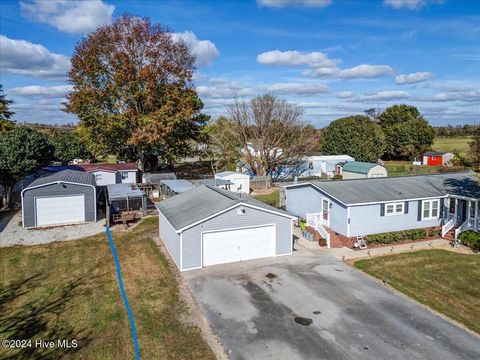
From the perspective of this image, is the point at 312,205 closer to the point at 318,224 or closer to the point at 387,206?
the point at 318,224

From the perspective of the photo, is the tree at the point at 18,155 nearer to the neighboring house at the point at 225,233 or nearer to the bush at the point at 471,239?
the neighboring house at the point at 225,233

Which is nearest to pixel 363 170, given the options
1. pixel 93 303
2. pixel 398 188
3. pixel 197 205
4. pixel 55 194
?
pixel 398 188

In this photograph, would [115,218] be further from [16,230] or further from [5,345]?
[5,345]

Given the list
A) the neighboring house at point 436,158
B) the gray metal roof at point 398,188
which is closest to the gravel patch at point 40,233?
the gray metal roof at point 398,188

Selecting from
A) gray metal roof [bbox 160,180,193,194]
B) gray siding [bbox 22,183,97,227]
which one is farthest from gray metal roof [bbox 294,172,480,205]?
gray siding [bbox 22,183,97,227]

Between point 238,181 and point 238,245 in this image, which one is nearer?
point 238,245

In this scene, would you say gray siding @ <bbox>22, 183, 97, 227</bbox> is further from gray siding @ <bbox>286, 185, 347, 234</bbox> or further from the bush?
the bush
